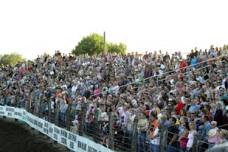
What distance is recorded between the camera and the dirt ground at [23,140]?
21.4 m

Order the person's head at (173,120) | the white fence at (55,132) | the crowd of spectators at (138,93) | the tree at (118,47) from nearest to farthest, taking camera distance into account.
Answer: the crowd of spectators at (138,93)
the person's head at (173,120)
the white fence at (55,132)
the tree at (118,47)

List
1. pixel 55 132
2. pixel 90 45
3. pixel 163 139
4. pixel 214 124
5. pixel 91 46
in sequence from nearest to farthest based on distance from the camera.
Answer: pixel 214 124 → pixel 163 139 → pixel 55 132 → pixel 91 46 → pixel 90 45

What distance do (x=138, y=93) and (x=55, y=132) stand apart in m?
6.27

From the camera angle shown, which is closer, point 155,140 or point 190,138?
point 190,138

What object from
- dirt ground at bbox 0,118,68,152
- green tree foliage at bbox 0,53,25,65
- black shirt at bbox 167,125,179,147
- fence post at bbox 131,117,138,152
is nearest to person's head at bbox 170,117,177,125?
black shirt at bbox 167,125,179,147

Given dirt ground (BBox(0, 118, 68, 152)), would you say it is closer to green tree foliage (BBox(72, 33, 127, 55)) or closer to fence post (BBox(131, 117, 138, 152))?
fence post (BBox(131, 117, 138, 152))

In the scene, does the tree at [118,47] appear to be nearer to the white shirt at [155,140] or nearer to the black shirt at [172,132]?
the white shirt at [155,140]

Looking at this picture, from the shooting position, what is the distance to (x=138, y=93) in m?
16.9

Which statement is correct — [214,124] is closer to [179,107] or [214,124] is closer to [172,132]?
[172,132]

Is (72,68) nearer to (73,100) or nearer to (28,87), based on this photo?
(28,87)

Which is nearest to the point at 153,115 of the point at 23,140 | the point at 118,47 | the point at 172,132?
the point at 172,132

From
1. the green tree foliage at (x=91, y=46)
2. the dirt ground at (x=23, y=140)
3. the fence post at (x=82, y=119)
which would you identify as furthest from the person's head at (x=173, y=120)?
the green tree foliage at (x=91, y=46)

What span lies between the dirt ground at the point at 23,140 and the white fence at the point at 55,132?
29 cm

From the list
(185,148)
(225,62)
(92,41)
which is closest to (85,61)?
(225,62)
